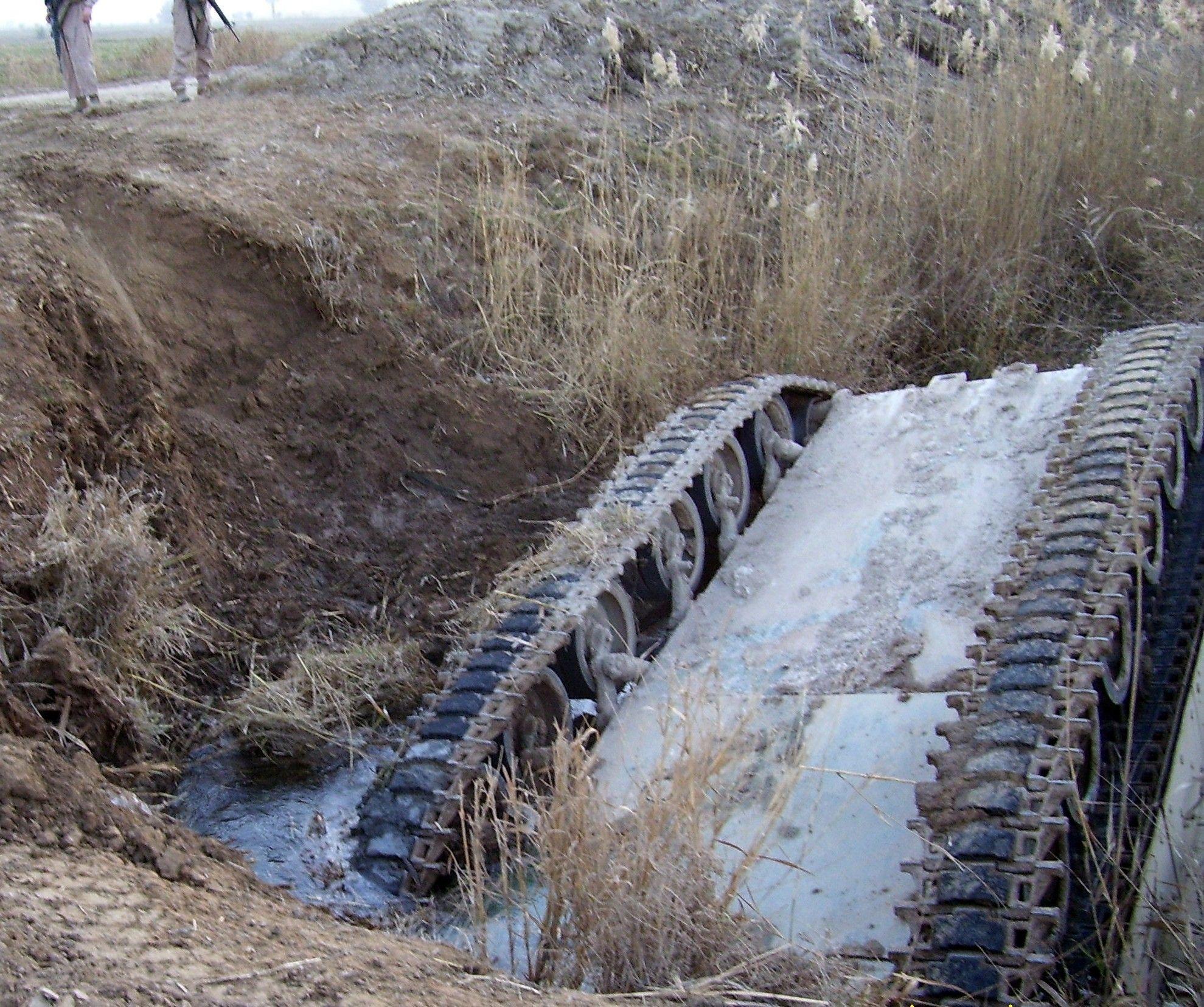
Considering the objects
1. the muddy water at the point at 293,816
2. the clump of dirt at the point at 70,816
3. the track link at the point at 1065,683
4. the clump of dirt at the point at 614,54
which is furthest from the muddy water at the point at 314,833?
the clump of dirt at the point at 614,54

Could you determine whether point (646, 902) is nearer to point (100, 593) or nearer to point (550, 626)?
point (550, 626)

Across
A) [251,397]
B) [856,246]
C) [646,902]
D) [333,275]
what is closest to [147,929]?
[646,902]

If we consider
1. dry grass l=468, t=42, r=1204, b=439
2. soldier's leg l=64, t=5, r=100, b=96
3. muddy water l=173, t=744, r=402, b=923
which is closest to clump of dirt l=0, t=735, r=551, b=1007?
muddy water l=173, t=744, r=402, b=923

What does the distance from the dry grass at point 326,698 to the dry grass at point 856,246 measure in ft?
5.30

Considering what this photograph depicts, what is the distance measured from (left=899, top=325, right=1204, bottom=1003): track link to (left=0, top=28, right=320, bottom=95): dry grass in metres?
Result: 9.20

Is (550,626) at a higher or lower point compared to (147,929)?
lower

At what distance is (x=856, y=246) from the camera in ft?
21.1

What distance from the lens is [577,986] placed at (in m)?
2.46

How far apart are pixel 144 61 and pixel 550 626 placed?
1434 cm

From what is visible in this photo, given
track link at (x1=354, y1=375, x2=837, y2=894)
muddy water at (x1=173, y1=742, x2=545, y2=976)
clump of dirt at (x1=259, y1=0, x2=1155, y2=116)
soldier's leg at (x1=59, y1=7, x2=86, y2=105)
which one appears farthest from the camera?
soldier's leg at (x1=59, y1=7, x2=86, y2=105)

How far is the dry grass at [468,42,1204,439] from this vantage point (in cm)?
582

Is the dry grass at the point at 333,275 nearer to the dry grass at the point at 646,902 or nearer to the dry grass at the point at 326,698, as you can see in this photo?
the dry grass at the point at 326,698

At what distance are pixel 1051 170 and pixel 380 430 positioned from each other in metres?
3.89

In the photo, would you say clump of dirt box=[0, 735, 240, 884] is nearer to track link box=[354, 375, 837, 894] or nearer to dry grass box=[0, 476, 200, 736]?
track link box=[354, 375, 837, 894]
